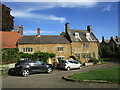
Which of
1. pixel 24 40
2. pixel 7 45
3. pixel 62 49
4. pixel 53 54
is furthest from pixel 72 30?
pixel 7 45

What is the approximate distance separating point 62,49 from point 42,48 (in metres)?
4.49

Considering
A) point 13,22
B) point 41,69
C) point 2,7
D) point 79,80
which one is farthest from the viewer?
point 13,22

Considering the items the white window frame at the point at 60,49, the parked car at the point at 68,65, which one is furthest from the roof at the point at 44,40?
the parked car at the point at 68,65

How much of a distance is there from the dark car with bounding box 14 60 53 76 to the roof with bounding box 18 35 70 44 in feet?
42.6

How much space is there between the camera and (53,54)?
95.5ft

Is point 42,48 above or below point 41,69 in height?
above

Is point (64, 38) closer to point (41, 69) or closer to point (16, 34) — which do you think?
point (16, 34)

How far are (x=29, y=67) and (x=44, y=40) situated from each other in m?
15.4

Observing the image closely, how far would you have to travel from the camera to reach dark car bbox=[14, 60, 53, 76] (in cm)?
1551

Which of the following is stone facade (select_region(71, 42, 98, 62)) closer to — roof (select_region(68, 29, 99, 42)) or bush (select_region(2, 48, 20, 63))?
roof (select_region(68, 29, 99, 42))

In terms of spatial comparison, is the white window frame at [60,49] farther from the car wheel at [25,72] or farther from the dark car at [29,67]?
the car wheel at [25,72]

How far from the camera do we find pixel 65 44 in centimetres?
3123

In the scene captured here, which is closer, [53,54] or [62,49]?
[53,54]

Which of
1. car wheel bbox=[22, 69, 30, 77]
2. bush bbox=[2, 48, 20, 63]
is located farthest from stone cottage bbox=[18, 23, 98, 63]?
car wheel bbox=[22, 69, 30, 77]
